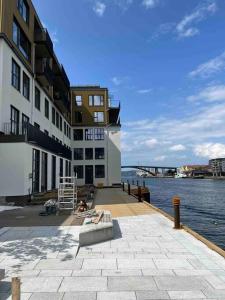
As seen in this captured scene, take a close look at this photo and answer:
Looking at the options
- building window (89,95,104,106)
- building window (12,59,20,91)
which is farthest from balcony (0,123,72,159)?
building window (89,95,104,106)

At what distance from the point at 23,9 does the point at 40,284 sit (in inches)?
942

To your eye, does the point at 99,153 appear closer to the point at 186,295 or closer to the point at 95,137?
the point at 95,137

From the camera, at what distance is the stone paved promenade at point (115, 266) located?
609cm

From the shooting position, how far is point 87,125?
55.8m

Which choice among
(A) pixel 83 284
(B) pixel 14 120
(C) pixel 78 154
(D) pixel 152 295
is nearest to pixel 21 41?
(B) pixel 14 120

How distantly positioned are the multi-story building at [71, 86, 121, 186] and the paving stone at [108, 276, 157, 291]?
47132mm

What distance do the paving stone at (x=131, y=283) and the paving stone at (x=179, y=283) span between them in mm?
154

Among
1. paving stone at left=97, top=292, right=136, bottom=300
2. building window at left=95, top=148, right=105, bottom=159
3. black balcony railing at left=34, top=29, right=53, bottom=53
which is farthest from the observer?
building window at left=95, top=148, right=105, bottom=159

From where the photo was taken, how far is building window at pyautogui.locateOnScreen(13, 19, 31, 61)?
79.5 feet

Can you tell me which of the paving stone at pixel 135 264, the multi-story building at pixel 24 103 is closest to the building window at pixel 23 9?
the multi-story building at pixel 24 103

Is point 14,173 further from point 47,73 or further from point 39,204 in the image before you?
point 47,73

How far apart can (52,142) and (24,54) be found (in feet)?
28.4

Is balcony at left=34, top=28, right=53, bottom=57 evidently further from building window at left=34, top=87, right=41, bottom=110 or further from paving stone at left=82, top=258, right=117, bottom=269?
paving stone at left=82, top=258, right=117, bottom=269

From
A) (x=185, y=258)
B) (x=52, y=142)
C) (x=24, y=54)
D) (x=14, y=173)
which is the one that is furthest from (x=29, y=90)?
(x=185, y=258)
